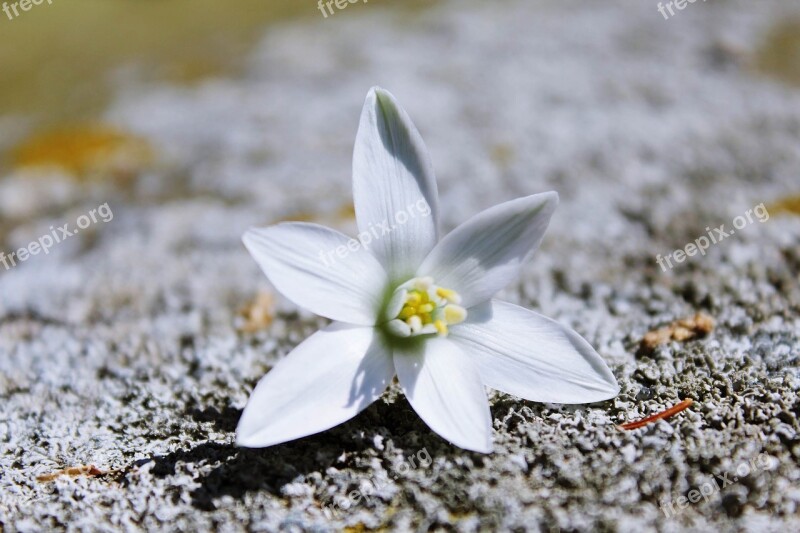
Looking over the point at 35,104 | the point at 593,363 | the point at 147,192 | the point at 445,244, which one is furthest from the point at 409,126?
the point at 35,104

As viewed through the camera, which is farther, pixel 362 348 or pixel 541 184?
pixel 541 184

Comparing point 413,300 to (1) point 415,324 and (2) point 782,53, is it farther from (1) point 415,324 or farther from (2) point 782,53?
(2) point 782,53

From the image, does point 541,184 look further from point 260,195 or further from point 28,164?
point 28,164

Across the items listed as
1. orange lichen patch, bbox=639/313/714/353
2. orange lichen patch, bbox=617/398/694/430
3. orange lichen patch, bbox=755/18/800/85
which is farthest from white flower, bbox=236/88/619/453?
orange lichen patch, bbox=755/18/800/85

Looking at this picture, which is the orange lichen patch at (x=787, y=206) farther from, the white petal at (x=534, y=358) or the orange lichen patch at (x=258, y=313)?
the orange lichen patch at (x=258, y=313)

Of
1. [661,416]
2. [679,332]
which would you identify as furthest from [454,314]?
[679,332]

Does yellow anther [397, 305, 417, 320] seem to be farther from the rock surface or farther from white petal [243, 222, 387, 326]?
the rock surface
